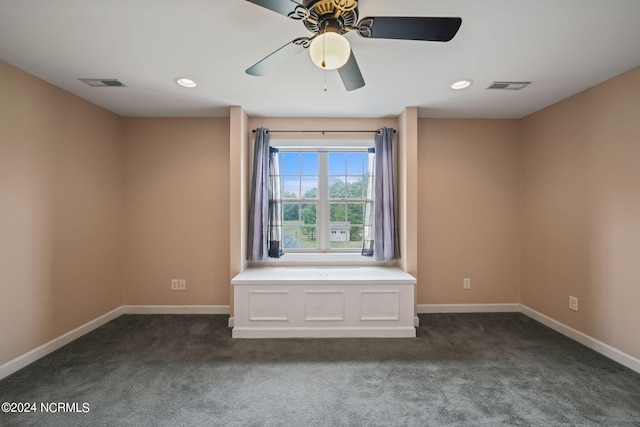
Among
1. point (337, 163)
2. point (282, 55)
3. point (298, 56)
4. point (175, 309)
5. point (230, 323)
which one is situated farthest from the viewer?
point (337, 163)

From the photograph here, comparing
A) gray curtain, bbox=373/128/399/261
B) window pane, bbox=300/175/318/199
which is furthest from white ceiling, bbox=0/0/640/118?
window pane, bbox=300/175/318/199

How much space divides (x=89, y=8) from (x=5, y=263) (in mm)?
2083

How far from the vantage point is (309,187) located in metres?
3.67

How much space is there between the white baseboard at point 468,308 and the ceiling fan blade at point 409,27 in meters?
3.04

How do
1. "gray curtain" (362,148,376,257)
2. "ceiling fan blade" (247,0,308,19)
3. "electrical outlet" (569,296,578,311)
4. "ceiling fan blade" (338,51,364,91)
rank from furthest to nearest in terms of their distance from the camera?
"gray curtain" (362,148,376,257)
"electrical outlet" (569,296,578,311)
"ceiling fan blade" (338,51,364,91)
"ceiling fan blade" (247,0,308,19)

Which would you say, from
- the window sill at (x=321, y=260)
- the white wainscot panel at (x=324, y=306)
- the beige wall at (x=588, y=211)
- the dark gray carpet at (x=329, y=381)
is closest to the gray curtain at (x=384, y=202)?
the window sill at (x=321, y=260)

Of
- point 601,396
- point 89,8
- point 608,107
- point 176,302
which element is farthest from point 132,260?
point 608,107

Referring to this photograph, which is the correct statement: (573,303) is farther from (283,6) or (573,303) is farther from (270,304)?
(283,6)

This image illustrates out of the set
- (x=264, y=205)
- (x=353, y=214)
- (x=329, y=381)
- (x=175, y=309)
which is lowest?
(x=329, y=381)

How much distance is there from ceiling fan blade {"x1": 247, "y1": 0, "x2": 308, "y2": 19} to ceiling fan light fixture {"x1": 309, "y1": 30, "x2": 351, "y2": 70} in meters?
0.15

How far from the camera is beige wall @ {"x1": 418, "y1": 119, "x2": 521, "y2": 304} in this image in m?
3.51

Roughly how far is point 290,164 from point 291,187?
312 mm

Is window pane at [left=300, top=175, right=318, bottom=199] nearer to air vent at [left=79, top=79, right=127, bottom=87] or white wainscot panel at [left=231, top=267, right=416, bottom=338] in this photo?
white wainscot panel at [left=231, top=267, right=416, bottom=338]

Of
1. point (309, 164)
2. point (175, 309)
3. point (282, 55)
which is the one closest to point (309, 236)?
point (309, 164)
